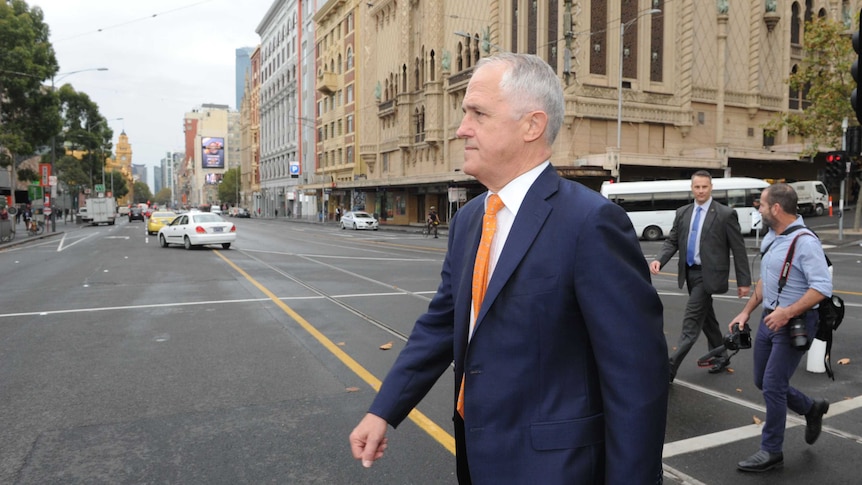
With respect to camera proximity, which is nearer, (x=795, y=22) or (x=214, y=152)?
(x=795, y=22)

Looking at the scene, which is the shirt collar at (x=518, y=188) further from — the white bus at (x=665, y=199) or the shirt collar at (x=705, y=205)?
the white bus at (x=665, y=199)

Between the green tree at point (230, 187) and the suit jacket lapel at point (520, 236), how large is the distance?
13278 cm

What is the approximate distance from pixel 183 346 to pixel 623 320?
6.67 meters

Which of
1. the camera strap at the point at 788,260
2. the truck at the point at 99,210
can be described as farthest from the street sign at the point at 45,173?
the camera strap at the point at 788,260

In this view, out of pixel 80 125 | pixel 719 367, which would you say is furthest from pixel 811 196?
pixel 80 125

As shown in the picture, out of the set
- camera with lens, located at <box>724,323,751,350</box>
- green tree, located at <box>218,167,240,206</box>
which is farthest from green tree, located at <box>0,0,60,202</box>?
green tree, located at <box>218,167,240,206</box>

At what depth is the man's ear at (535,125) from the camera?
1938mm

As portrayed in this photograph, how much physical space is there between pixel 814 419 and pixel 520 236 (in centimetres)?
348

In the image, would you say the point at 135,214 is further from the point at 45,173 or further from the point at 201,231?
the point at 201,231

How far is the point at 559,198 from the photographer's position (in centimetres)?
184

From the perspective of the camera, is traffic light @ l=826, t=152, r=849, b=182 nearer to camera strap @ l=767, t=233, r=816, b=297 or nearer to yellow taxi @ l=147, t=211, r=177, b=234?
camera strap @ l=767, t=233, r=816, b=297

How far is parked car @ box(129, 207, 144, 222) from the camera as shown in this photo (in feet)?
230

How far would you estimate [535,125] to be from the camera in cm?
195

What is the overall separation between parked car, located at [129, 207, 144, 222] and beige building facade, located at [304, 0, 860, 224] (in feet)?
98.6
